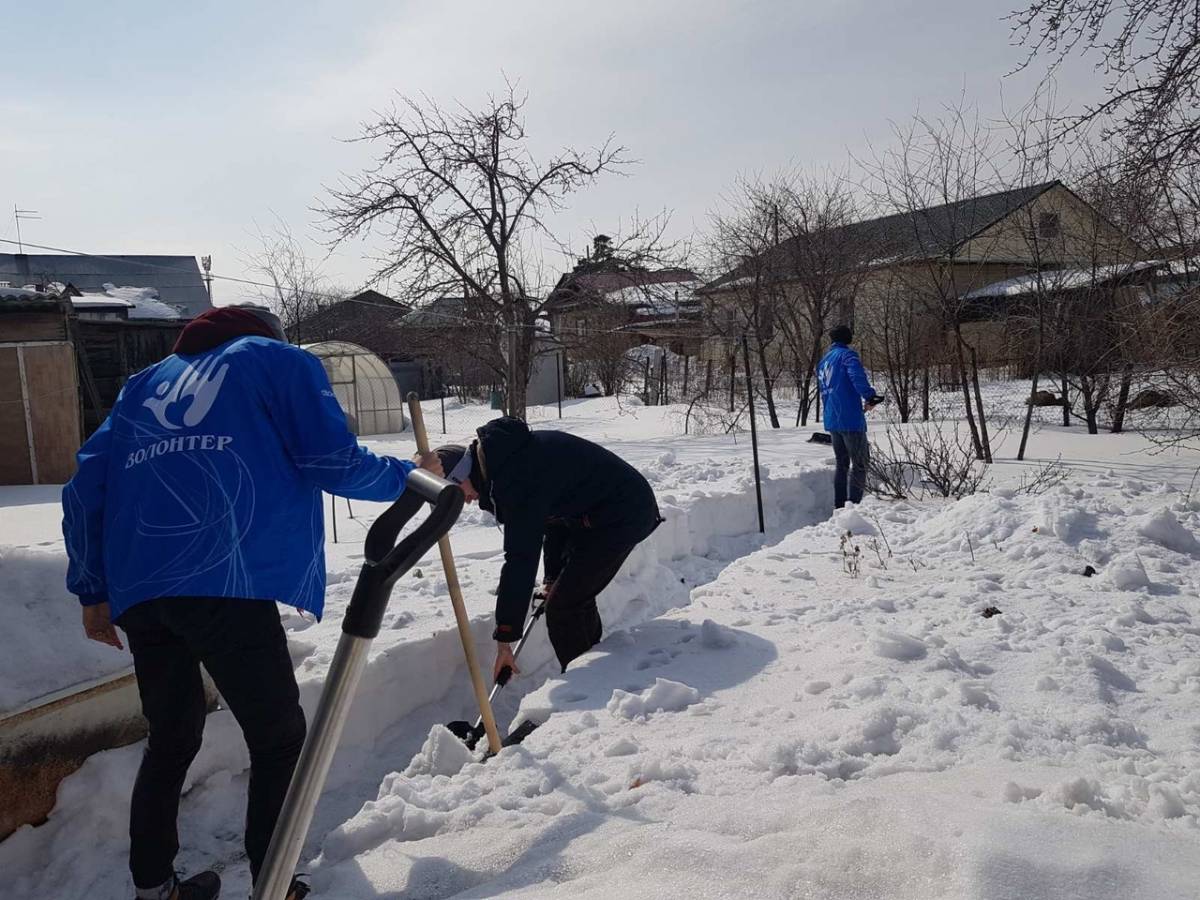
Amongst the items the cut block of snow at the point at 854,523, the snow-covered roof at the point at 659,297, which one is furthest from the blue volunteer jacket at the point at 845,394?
the snow-covered roof at the point at 659,297

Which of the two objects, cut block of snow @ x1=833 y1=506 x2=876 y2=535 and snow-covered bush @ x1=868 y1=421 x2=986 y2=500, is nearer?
cut block of snow @ x1=833 y1=506 x2=876 y2=535

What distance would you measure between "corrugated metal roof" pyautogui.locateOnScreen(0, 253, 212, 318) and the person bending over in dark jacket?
26449 mm

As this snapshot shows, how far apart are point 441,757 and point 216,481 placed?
5.31 feet

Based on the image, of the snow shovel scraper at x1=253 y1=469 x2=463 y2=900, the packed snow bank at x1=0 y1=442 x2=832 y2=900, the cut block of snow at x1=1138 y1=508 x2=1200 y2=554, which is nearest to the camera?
the snow shovel scraper at x1=253 y1=469 x2=463 y2=900

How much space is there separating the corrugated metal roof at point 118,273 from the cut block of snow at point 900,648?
27.7m

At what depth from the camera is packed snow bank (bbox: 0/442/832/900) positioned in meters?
3.03

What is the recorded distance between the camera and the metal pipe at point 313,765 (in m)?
1.67

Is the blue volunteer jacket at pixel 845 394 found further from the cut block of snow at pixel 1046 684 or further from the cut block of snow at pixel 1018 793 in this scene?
the cut block of snow at pixel 1018 793

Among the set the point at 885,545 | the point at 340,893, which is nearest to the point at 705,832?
the point at 340,893

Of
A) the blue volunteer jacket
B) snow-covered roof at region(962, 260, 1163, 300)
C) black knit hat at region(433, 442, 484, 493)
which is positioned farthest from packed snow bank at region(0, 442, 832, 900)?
snow-covered roof at region(962, 260, 1163, 300)

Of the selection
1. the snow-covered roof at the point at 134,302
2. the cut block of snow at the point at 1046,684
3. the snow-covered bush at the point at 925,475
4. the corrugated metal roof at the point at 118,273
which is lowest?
the cut block of snow at the point at 1046,684

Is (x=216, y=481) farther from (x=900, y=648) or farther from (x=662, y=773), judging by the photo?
(x=900, y=648)

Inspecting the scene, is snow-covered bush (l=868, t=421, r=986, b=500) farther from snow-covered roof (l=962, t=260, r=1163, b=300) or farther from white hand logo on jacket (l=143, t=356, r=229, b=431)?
white hand logo on jacket (l=143, t=356, r=229, b=431)

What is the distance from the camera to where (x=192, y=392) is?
91.4 inches
